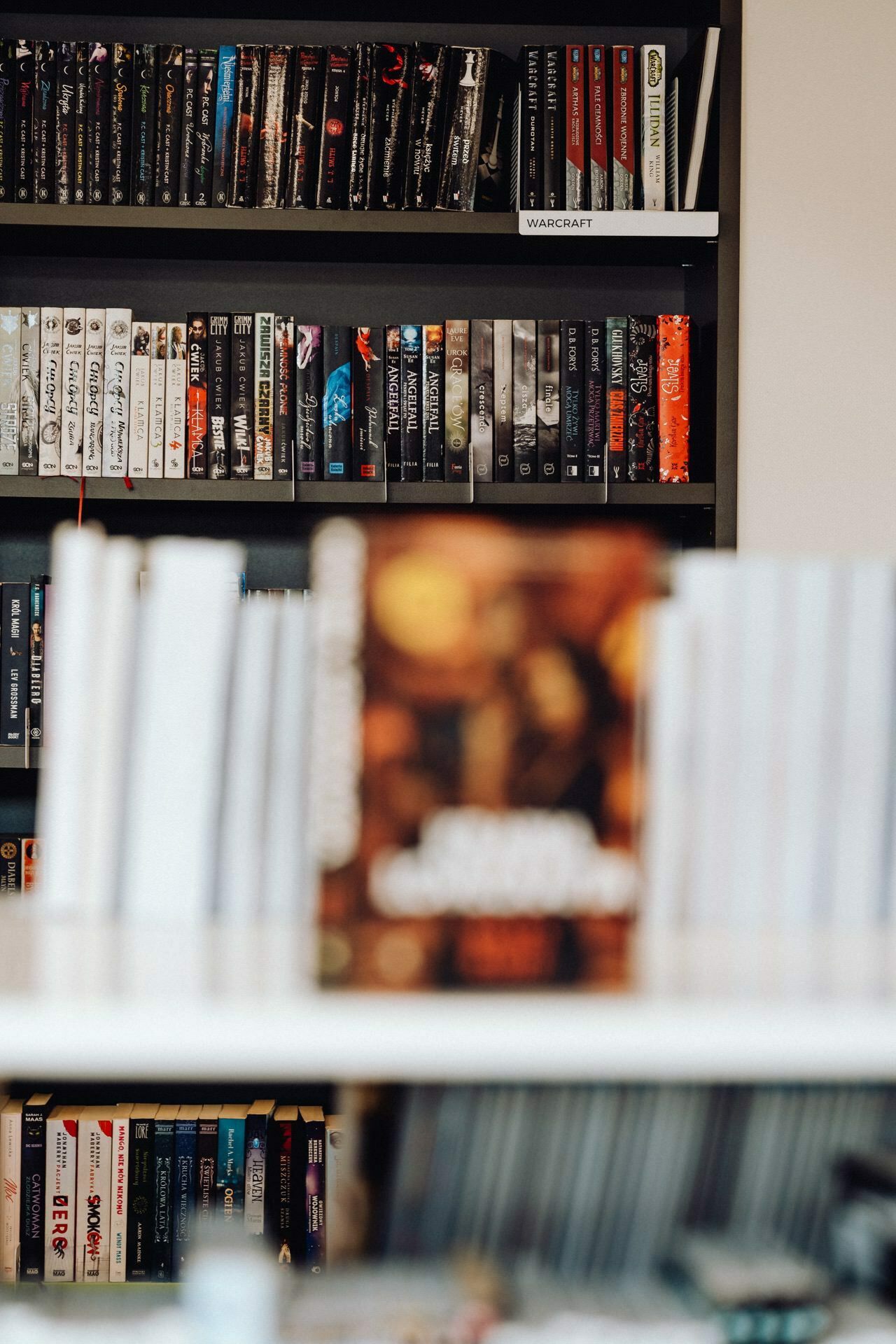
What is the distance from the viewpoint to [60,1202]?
1.55 metres

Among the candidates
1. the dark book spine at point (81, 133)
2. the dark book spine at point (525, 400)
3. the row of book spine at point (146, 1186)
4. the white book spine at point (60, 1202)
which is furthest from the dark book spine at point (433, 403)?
the white book spine at point (60, 1202)

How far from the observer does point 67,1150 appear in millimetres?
Answer: 1560

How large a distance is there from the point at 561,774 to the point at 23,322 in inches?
55.4

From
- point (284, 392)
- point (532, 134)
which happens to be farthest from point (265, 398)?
point (532, 134)

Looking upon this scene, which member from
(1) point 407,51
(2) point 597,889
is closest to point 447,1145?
(2) point 597,889

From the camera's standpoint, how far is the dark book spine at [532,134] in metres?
1.61

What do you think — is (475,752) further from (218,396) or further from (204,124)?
Answer: (204,124)

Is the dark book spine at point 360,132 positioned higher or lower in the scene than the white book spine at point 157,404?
higher

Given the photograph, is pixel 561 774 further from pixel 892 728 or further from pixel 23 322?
pixel 23 322

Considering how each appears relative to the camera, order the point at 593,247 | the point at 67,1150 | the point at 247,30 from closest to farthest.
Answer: the point at 67,1150 → the point at 593,247 → the point at 247,30

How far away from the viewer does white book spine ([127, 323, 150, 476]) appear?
162cm

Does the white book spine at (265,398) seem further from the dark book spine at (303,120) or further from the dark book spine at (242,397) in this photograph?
the dark book spine at (303,120)

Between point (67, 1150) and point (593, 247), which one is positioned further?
point (593, 247)

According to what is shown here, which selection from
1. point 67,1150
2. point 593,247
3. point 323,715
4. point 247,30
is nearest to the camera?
point 323,715
